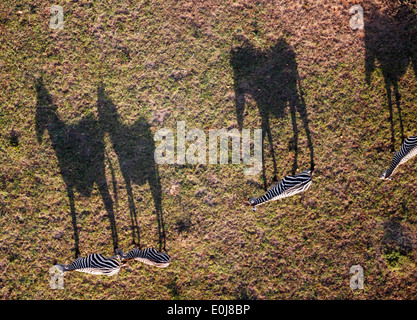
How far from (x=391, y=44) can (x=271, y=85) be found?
322 cm

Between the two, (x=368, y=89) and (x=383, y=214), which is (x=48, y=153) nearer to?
(x=368, y=89)

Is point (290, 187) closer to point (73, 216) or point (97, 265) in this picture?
point (97, 265)

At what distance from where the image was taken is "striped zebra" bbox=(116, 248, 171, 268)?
18.5ft

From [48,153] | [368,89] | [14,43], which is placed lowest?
[48,153]

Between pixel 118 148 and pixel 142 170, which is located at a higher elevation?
pixel 118 148

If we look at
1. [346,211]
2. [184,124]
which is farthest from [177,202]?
[346,211]

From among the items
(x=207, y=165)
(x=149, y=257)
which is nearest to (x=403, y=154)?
(x=207, y=165)

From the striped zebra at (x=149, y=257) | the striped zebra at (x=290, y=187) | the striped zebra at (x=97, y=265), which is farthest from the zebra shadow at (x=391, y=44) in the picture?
the striped zebra at (x=97, y=265)

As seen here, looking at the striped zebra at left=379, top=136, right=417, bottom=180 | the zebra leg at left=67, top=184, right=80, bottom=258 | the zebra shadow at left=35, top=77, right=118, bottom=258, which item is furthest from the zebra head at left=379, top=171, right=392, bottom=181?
the zebra leg at left=67, top=184, right=80, bottom=258

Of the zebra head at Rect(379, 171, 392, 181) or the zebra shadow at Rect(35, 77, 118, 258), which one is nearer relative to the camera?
the zebra head at Rect(379, 171, 392, 181)

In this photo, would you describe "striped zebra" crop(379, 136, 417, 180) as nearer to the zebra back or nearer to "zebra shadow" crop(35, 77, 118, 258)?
the zebra back

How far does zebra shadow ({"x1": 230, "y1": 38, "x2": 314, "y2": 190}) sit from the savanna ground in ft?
0.42

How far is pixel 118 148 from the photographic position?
6.39 m

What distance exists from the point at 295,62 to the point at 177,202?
4697 millimetres
